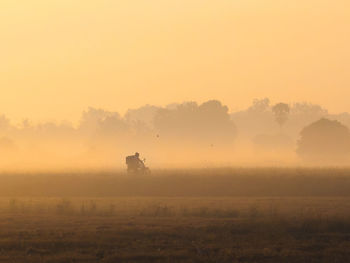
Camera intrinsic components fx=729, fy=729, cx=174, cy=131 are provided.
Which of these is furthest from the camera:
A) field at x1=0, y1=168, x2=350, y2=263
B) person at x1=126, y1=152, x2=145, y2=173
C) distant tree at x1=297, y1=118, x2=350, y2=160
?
distant tree at x1=297, y1=118, x2=350, y2=160

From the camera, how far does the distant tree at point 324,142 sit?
511ft

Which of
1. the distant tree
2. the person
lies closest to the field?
the person

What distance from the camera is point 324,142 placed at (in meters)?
156

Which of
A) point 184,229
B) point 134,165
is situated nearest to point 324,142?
point 134,165

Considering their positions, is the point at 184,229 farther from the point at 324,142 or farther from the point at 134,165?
the point at 324,142

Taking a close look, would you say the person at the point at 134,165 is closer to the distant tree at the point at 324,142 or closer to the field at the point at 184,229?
the field at the point at 184,229

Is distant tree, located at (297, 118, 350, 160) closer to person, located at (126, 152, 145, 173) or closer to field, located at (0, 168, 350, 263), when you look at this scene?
person, located at (126, 152, 145, 173)

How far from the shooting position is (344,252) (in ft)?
85.3

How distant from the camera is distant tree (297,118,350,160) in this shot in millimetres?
155625

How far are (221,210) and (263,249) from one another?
1151cm

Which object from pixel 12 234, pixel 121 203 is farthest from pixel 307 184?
pixel 12 234

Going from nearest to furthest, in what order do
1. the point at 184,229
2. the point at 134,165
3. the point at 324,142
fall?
the point at 184,229 < the point at 134,165 < the point at 324,142

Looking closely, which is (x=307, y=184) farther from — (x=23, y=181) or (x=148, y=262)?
(x=148, y=262)

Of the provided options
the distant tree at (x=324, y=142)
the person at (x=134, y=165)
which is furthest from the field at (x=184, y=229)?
the distant tree at (x=324, y=142)
